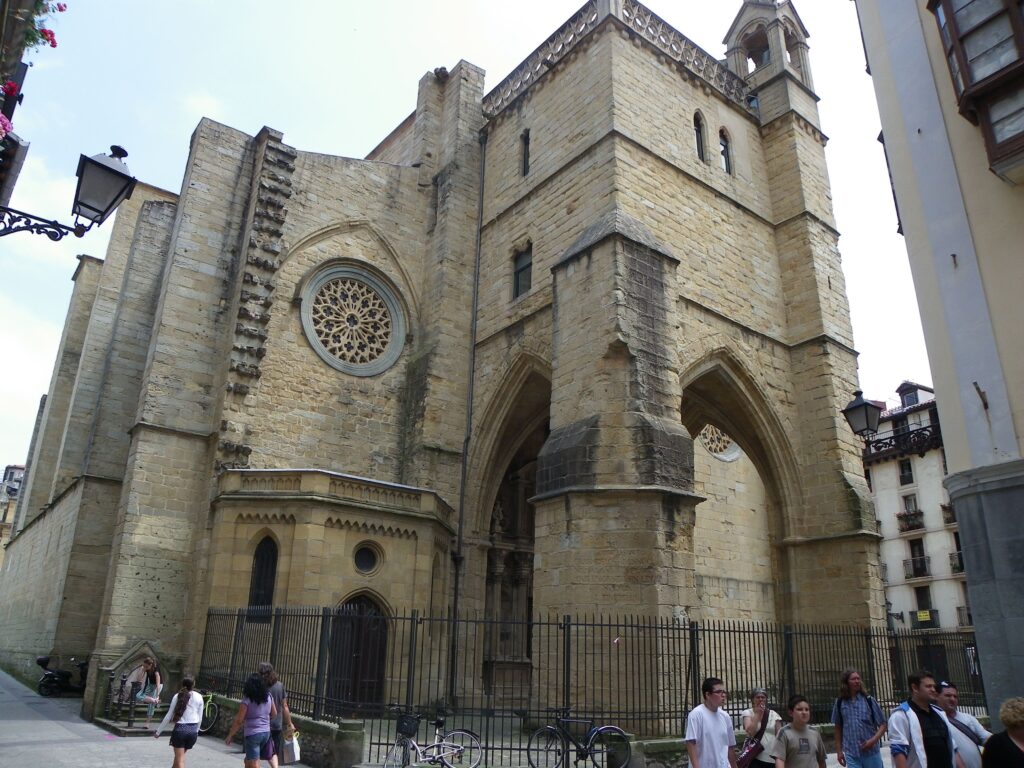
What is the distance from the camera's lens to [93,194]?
15.7 ft

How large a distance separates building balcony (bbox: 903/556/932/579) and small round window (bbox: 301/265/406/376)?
76.8ft

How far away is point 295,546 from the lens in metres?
11.2

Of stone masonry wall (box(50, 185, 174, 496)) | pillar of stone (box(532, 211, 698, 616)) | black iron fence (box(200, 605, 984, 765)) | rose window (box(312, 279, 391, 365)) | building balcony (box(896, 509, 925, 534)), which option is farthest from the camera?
building balcony (box(896, 509, 925, 534))

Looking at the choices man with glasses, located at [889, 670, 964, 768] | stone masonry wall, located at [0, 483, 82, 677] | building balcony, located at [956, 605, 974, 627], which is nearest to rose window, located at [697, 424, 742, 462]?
man with glasses, located at [889, 670, 964, 768]

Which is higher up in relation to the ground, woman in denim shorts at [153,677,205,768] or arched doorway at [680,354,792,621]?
arched doorway at [680,354,792,621]

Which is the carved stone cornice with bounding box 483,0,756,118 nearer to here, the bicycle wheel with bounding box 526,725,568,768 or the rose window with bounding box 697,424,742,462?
the rose window with bounding box 697,424,742,462

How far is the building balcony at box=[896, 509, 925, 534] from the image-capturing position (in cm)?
2936

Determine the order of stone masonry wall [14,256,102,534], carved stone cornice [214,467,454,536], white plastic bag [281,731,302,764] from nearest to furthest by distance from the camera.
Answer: white plastic bag [281,731,302,764] < carved stone cornice [214,467,454,536] < stone masonry wall [14,256,102,534]

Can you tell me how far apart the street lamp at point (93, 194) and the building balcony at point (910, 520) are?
102 feet

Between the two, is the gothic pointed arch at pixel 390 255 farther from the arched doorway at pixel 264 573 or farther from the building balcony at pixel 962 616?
the building balcony at pixel 962 616

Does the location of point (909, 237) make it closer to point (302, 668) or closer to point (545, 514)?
point (545, 514)

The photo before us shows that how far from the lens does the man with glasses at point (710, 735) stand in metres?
4.54

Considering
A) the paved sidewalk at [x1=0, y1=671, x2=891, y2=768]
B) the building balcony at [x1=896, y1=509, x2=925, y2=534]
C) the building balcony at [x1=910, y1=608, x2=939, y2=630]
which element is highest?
the building balcony at [x1=896, y1=509, x2=925, y2=534]

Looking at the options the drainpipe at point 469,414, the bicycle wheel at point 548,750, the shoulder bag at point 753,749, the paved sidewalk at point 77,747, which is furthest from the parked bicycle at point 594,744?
the drainpipe at point 469,414
